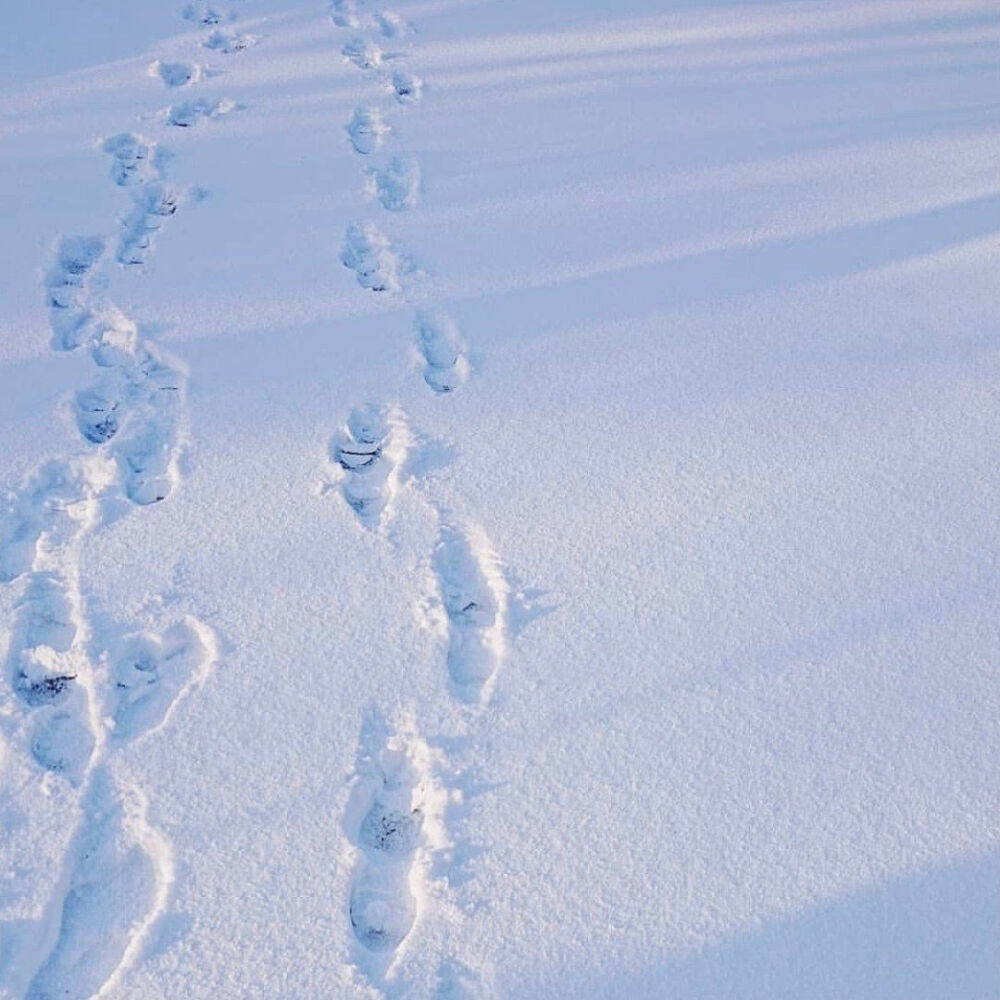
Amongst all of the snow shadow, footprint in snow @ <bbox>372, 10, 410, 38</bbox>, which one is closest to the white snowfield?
the snow shadow

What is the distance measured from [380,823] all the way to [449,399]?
1.04m

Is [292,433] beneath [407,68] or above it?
beneath

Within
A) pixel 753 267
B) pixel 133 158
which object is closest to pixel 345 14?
pixel 133 158

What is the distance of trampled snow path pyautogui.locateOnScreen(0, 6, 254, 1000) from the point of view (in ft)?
4.26

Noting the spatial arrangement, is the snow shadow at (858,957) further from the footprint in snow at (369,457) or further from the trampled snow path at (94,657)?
the footprint in snow at (369,457)

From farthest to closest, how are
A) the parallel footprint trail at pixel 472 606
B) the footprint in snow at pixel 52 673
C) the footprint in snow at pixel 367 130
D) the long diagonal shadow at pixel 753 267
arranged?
the footprint in snow at pixel 367 130
the long diagonal shadow at pixel 753 267
the parallel footprint trail at pixel 472 606
the footprint in snow at pixel 52 673

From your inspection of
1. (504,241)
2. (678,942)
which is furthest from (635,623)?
(504,241)

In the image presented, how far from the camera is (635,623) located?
1686 mm

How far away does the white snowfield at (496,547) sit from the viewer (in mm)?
1315

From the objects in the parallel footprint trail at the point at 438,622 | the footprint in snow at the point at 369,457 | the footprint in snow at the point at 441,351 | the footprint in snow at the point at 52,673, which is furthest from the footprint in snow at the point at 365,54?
the footprint in snow at the point at 52,673

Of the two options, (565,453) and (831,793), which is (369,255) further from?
(831,793)

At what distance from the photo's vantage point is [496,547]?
1812 mm

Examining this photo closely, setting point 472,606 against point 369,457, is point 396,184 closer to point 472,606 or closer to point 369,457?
point 369,457

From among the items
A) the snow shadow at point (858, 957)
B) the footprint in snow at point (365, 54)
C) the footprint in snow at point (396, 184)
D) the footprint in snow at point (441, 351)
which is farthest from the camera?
the footprint in snow at point (365, 54)
